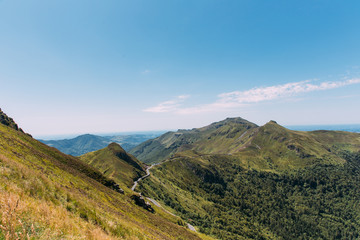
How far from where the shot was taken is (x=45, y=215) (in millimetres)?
10305

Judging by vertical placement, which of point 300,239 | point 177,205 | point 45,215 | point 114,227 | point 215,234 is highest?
point 45,215

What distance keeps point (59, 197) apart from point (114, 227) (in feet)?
23.2

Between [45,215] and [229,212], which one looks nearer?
[45,215]

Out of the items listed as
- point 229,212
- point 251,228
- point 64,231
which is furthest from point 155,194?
point 64,231

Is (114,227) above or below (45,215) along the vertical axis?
below

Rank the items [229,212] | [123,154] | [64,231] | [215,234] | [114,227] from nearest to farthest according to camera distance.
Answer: [64,231] → [114,227] → [215,234] → [123,154] → [229,212]

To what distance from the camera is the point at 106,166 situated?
147 m

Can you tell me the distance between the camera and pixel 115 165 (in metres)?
147

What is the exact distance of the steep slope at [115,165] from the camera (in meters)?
129

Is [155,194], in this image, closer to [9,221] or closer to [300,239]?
[9,221]

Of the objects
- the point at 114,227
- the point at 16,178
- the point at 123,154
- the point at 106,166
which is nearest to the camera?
the point at 16,178

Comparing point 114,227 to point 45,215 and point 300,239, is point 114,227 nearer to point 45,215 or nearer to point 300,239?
point 45,215

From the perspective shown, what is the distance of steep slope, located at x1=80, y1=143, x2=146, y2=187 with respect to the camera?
12900 centimetres

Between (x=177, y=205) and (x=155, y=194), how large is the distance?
23.7 meters
